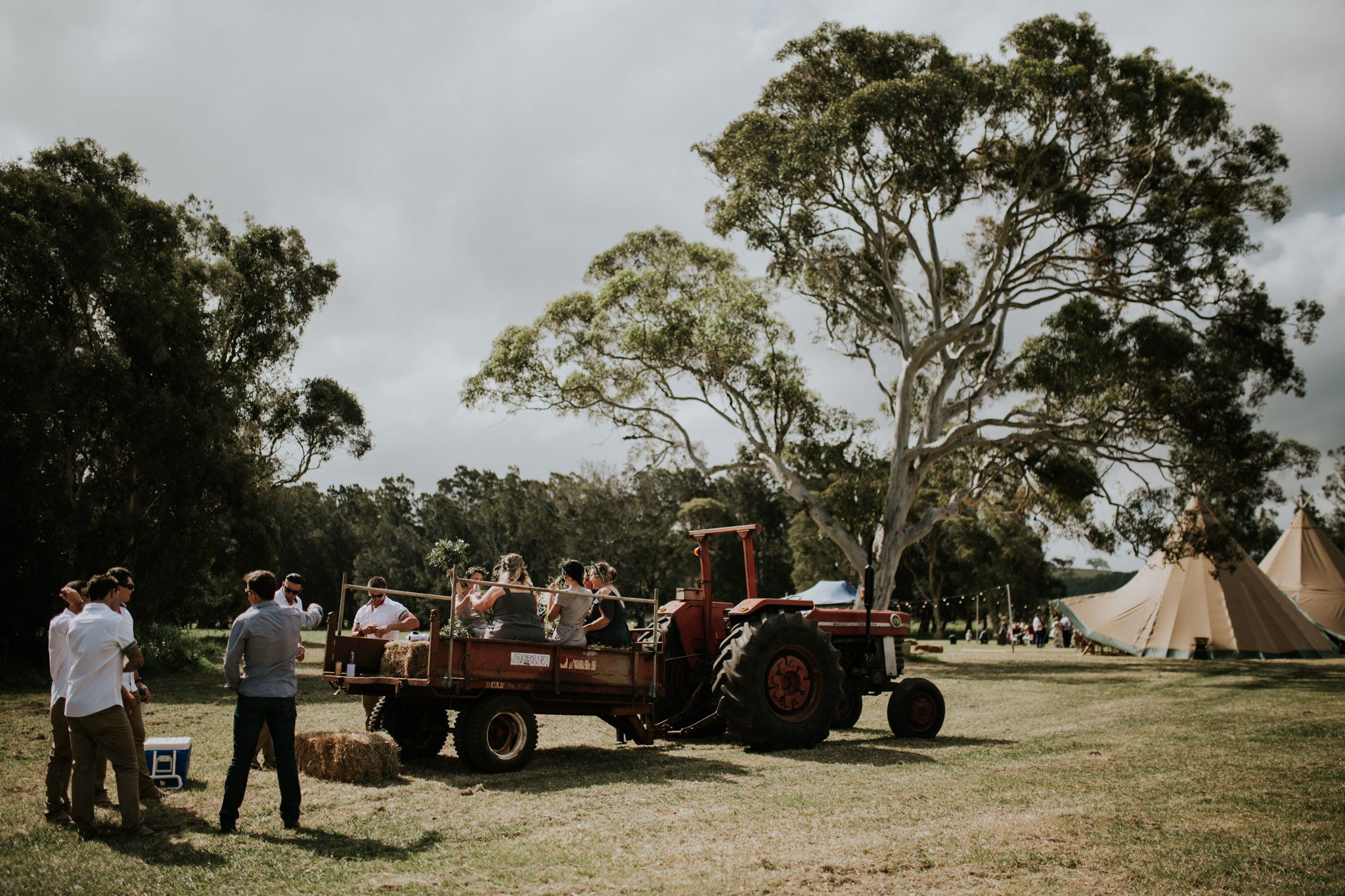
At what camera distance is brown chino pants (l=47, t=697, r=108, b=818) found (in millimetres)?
6055

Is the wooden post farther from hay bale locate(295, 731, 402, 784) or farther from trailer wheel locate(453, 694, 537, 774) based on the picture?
trailer wheel locate(453, 694, 537, 774)

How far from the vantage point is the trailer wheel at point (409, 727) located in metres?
8.73

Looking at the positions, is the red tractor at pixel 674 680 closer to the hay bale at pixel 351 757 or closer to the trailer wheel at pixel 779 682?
the trailer wheel at pixel 779 682

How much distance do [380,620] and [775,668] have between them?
4.18 meters

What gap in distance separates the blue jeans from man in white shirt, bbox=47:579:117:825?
2.66ft

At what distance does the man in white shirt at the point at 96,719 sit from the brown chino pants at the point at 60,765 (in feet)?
1.07

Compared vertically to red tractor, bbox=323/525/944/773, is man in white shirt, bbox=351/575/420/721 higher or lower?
higher

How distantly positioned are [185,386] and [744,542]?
14990 millimetres

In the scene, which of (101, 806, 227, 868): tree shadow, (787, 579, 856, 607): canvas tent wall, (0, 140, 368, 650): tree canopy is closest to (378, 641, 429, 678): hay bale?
(101, 806, 227, 868): tree shadow

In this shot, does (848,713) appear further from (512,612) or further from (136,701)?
(136,701)

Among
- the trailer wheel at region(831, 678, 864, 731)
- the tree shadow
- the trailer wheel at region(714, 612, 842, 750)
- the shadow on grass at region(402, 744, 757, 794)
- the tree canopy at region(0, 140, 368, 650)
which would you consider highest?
the tree canopy at region(0, 140, 368, 650)

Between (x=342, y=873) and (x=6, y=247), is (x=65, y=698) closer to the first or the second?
(x=342, y=873)

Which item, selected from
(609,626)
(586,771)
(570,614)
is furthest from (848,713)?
(570,614)

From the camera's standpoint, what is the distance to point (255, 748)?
589 cm
